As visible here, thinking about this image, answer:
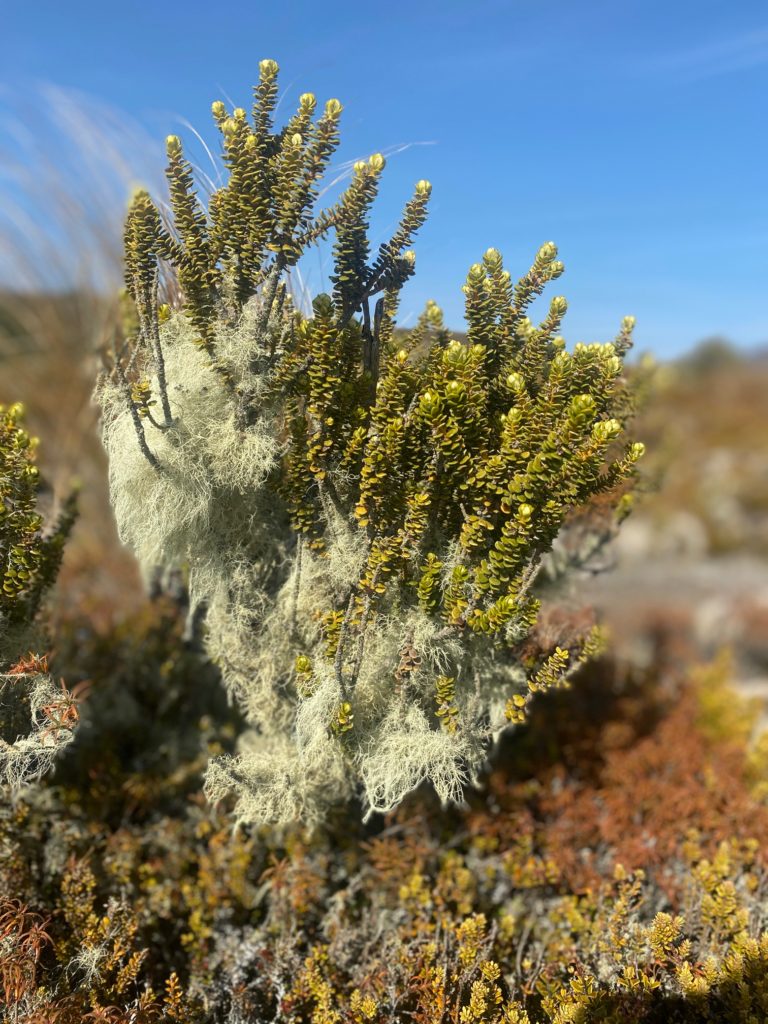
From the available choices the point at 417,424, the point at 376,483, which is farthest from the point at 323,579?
the point at 417,424

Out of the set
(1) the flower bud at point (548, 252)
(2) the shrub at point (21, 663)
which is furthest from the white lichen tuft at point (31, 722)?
(1) the flower bud at point (548, 252)

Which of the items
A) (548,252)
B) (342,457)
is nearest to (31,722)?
(342,457)

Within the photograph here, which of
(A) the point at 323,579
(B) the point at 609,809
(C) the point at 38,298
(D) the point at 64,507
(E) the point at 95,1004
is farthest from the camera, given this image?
(C) the point at 38,298

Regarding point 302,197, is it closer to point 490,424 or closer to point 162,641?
point 490,424

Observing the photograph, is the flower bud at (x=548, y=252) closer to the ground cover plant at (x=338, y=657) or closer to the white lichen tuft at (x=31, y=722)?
the ground cover plant at (x=338, y=657)

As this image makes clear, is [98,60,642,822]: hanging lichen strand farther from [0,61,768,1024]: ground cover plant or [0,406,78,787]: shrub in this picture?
[0,406,78,787]: shrub
